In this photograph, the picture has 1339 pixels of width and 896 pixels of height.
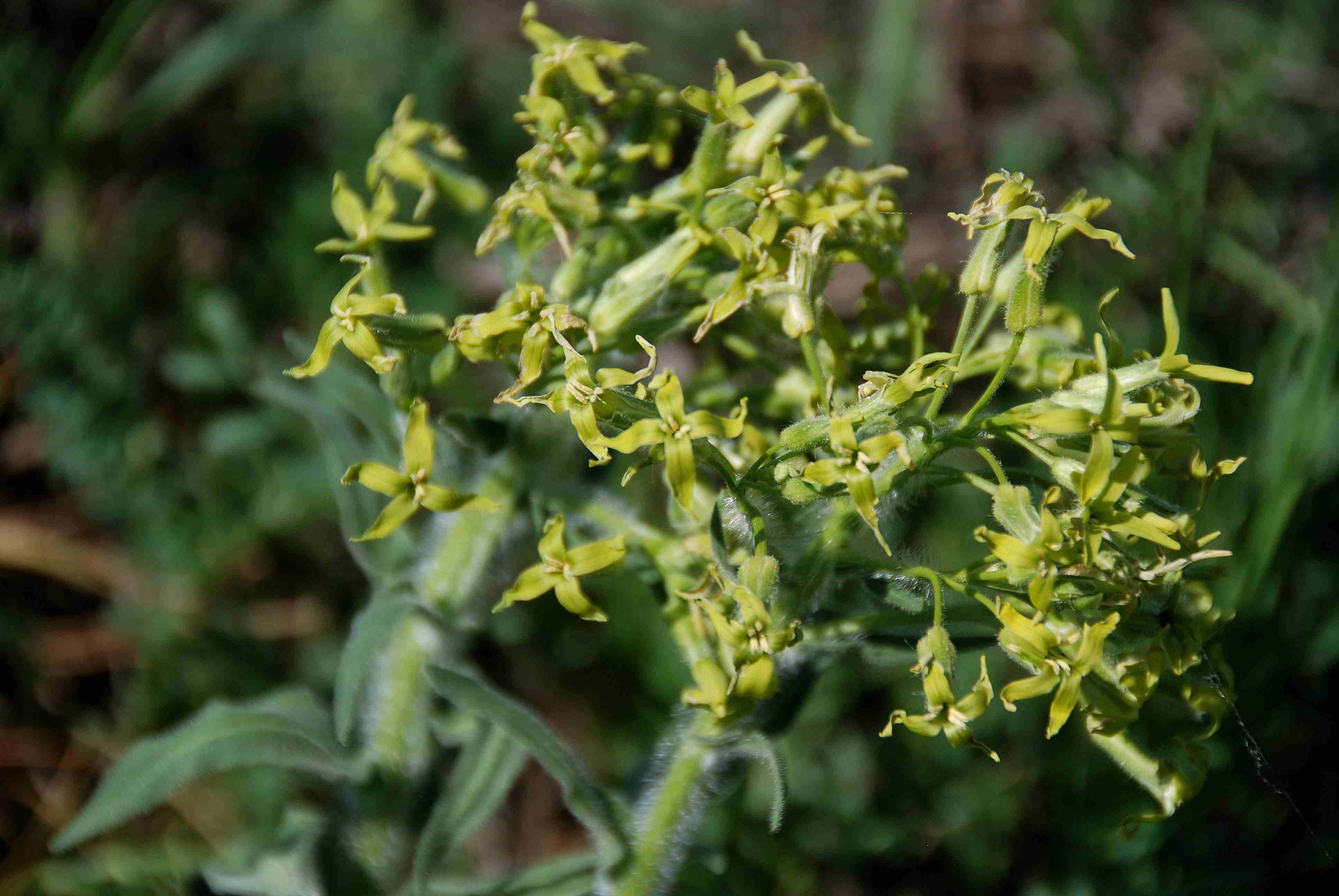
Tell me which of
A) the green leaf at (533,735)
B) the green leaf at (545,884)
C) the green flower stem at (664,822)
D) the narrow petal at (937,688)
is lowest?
the green leaf at (545,884)

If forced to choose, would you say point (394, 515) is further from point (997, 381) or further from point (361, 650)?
point (997, 381)

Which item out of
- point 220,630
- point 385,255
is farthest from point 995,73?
point 220,630

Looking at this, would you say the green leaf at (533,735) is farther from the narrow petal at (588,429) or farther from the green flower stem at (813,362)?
the green flower stem at (813,362)

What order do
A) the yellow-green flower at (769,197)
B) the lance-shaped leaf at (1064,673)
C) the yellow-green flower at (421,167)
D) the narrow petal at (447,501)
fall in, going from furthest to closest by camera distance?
the yellow-green flower at (421,167) → the yellow-green flower at (769,197) → the narrow petal at (447,501) → the lance-shaped leaf at (1064,673)

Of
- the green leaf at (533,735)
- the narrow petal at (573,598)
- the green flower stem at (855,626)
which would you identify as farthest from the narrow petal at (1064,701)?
the green leaf at (533,735)

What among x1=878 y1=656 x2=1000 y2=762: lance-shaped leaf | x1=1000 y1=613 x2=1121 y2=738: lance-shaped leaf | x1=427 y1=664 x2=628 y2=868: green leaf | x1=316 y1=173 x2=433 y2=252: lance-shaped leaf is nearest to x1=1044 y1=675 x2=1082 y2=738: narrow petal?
x1=1000 y1=613 x2=1121 y2=738: lance-shaped leaf

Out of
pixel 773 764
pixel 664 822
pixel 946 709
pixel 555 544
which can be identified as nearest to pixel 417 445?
pixel 555 544

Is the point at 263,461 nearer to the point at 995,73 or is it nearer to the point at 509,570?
the point at 509,570
